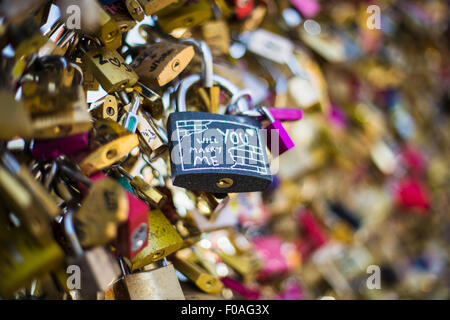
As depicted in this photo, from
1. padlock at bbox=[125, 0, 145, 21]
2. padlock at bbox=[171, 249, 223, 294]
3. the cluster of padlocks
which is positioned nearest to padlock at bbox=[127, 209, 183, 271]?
the cluster of padlocks

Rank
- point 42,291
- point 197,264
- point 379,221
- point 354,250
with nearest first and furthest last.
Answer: point 42,291 → point 197,264 → point 354,250 → point 379,221

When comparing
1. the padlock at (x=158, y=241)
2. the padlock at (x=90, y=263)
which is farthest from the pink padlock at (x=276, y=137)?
the padlock at (x=90, y=263)

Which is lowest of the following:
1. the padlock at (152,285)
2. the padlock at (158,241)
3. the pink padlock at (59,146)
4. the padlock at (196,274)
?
the padlock at (196,274)

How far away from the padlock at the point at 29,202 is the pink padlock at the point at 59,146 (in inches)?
2.6

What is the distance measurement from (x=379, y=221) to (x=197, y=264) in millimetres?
1100

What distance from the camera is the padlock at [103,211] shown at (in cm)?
46

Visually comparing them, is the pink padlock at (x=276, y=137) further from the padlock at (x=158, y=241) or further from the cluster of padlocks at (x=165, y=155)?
the padlock at (x=158, y=241)

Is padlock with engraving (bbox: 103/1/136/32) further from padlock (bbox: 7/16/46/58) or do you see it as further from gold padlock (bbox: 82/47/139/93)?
padlock (bbox: 7/16/46/58)

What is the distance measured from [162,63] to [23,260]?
0.37 m

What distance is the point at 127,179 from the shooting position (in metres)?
0.65

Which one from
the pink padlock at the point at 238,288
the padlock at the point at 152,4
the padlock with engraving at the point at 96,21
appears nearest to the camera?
the padlock with engraving at the point at 96,21
